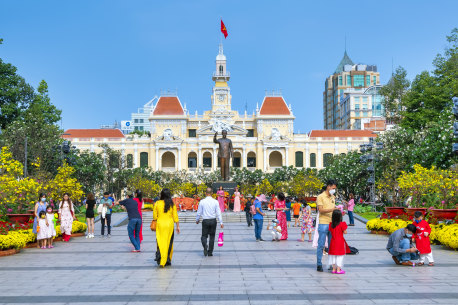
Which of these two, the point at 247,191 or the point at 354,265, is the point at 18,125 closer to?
the point at 247,191

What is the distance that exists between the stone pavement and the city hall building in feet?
199

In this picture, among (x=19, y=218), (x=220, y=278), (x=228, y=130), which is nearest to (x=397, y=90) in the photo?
(x=228, y=130)

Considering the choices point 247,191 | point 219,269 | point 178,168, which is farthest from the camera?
point 178,168

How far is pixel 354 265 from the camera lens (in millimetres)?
10234

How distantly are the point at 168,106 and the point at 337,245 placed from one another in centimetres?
7102

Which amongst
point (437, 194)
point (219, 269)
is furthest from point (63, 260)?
point (437, 194)

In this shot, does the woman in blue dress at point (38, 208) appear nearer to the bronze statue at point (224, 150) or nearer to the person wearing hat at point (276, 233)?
the person wearing hat at point (276, 233)

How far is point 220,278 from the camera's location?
8742 millimetres

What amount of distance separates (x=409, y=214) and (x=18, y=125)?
1027 inches

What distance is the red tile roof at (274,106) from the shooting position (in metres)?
77.8

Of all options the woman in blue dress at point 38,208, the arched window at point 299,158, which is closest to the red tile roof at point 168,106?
the arched window at point 299,158

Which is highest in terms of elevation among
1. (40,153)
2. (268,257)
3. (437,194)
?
(40,153)

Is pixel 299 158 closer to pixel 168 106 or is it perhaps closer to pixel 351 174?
pixel 168 106

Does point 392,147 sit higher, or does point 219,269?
point 392,147
